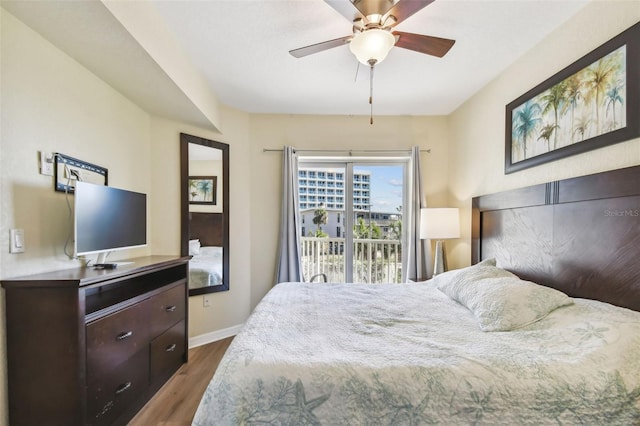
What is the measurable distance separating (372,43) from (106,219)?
2.07 meters

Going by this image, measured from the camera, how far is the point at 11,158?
1.41 metres

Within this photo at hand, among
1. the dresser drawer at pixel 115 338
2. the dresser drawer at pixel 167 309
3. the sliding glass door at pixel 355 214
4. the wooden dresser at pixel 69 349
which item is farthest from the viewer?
the sliding glass door at pixel 355 214

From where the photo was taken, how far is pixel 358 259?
3.69 m

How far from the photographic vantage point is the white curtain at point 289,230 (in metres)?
3.33

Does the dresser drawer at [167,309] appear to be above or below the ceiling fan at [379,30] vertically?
below

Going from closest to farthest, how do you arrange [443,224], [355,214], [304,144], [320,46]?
[320,46] < [443,224] < [304,144] < [355,214]

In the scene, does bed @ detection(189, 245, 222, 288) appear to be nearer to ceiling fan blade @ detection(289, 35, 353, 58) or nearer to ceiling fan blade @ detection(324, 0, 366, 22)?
ceiling fan blade @ detection(289, 35, 353, 58)

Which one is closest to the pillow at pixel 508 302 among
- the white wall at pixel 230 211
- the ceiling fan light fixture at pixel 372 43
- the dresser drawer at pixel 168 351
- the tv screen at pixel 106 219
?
the ceiling fan light fixture at pixel 372 43

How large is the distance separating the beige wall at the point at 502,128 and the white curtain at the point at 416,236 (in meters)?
0.32

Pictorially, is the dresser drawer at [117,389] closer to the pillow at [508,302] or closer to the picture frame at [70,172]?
the picture frame at [70,172]

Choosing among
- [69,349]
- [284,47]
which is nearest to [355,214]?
[284,47]

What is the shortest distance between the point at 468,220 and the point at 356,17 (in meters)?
2.40

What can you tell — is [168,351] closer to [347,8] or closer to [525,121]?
[347,8]

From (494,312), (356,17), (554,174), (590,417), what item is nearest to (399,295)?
(494,312)
